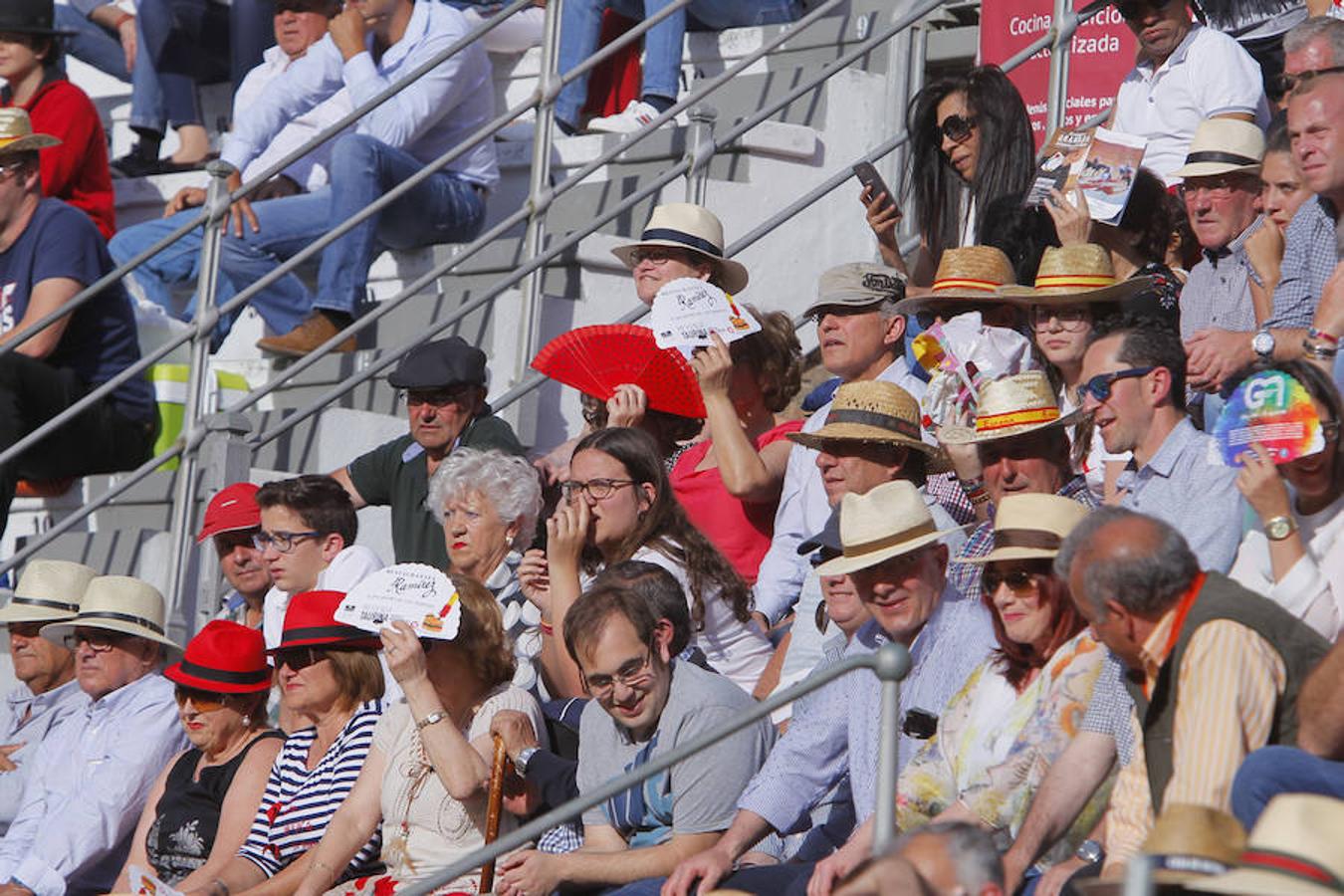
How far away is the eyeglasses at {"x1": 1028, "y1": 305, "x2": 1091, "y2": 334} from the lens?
20.9 feet

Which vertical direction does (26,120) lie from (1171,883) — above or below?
below

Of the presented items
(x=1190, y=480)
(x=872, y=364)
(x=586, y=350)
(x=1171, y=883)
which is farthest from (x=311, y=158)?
(x=1171, y=883)

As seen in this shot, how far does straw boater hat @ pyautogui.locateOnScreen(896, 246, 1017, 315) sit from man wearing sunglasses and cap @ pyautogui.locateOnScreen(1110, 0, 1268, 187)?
3.24 ft

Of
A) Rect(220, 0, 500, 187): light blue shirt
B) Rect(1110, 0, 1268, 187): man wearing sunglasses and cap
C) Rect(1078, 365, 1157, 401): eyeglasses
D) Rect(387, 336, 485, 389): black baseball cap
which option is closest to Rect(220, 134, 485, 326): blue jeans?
Rect(220, 0, 500, 187): light blue shirt

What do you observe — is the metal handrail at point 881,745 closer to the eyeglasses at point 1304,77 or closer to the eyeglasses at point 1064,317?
the eyeglasses at point 1064,317

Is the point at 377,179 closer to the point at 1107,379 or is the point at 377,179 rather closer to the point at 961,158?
the point at 961,158

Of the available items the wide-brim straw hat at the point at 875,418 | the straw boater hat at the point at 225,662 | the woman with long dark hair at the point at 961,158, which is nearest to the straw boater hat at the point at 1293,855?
the wide-brim straw hat at the point at 875,418

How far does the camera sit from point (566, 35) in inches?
388

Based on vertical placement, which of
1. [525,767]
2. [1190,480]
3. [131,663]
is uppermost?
[1190,480]

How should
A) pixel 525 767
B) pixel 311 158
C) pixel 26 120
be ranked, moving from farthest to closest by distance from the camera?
pixel 311 158 → pixel 26 120 → pixel 525 767

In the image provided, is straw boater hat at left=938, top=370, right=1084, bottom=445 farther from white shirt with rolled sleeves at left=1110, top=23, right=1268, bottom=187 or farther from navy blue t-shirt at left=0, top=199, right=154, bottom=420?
navy blue t-shirt at left=0, top=199, right=154, bottom=420

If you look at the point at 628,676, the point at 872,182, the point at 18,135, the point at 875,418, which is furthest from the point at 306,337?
the point at 628,676

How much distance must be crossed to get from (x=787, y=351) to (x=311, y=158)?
3.22m

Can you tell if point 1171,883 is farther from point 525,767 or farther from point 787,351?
point 787,351
